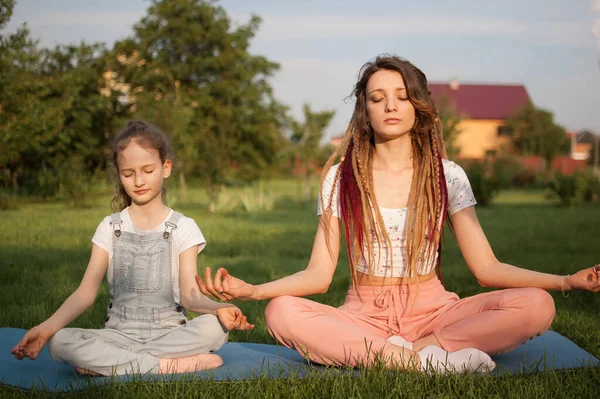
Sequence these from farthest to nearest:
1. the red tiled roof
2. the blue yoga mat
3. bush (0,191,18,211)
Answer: the red tiled roof < bush (0,191,18,211) < the blue yoga mat

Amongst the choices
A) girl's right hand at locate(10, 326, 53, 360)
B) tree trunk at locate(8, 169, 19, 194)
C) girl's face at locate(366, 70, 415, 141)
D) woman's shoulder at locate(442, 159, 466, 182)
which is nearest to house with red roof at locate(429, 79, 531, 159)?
tree trunk at locate(8, 169, 19, 194)

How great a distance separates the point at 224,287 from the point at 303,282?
0.61 metres

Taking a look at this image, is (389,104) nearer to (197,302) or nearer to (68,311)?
(197,302)

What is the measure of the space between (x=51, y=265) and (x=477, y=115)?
142ft

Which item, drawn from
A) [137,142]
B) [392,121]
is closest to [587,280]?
[392,121]

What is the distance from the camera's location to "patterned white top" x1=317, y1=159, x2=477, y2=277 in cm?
338

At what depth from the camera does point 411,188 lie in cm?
346

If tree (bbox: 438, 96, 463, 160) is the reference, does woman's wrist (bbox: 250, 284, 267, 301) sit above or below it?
below

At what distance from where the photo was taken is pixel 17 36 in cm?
834

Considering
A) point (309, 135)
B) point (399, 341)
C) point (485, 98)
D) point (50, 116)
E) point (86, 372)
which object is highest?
point (485, 98)

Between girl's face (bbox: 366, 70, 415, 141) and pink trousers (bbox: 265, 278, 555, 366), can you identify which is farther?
girl's face (bbox: 366, 70, 415, 141)

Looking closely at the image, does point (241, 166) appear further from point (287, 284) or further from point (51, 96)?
point (287, 284)

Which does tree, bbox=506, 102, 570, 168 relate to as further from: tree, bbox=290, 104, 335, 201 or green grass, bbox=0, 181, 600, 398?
green grass, bbox=0, 181, 600, 398

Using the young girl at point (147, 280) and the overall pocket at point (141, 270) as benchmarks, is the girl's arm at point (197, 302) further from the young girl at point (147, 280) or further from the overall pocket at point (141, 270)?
the overall pocket at point (141, 270)
